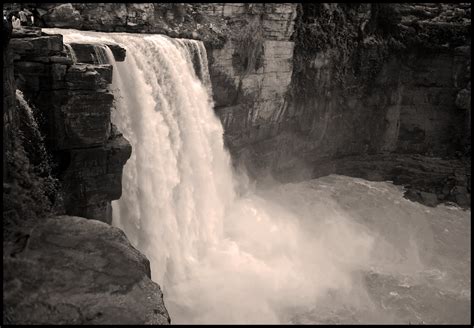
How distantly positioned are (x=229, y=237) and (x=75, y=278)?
41.3 ft

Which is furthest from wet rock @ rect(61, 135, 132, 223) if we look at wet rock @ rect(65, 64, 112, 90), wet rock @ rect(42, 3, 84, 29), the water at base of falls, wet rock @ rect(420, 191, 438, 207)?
wet rock @ rect(420, 191, 438, 207)

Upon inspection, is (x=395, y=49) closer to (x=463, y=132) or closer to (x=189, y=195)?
(x=463, y=132)

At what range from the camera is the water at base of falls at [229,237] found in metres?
14.9

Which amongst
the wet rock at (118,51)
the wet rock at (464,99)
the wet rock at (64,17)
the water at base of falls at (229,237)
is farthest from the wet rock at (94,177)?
the wet rock at (464,99)

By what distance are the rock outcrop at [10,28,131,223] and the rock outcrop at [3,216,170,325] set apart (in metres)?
3.81

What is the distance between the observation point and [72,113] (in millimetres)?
11516

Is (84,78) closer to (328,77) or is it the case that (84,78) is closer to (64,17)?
(64,17)

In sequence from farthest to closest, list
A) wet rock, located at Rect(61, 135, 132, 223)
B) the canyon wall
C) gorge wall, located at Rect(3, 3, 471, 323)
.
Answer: wet rock, located at Rect(61, 135, 132, 223)
gorge wall, located at Rect(3, 3, 471, 323)
the canyon wall

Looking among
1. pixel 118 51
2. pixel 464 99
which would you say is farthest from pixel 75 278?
pixel 464 99

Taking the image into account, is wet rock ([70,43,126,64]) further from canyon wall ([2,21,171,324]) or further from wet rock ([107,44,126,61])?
canyon wall ([2,21,171,324])

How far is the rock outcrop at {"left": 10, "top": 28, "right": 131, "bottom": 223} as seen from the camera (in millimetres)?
11273

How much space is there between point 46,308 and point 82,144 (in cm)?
592

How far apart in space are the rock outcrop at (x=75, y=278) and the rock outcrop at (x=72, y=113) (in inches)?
150

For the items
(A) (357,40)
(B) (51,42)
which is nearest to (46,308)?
(B) (51,42)
